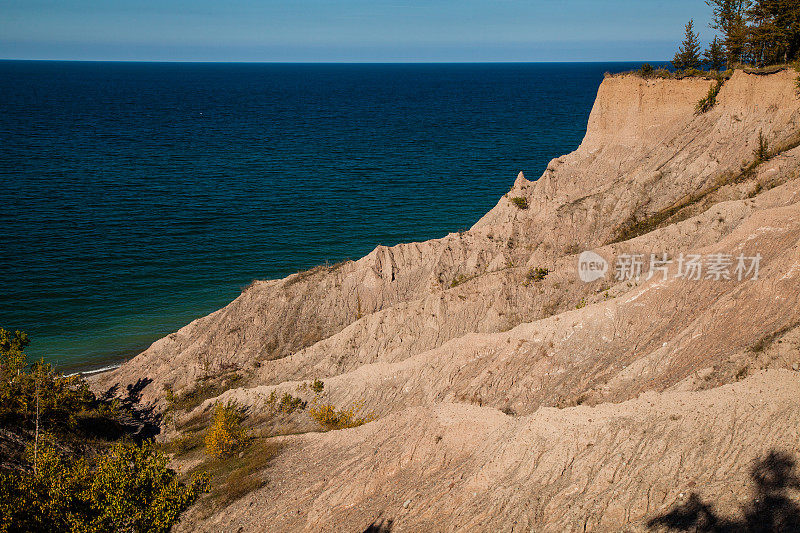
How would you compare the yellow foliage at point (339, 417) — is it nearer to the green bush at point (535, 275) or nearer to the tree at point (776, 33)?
the green bush at point (535, 275)

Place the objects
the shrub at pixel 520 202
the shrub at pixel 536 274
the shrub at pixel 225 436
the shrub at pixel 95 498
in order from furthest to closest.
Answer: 1. the shrub at pixel 520 202
2. the shrub at pixel 536 274
3. the shrub at pixel 225 436
4. the shrub at pixel 95 498

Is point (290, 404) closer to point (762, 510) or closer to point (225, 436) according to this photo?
point (225, 436)

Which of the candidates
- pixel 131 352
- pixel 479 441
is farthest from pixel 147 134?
pixel 479 441

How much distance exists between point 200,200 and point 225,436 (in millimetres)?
45945

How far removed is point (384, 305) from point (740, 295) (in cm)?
1818

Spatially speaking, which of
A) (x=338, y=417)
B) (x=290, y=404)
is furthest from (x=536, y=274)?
(x=290, y=404)

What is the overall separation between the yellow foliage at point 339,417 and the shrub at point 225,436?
3.22m

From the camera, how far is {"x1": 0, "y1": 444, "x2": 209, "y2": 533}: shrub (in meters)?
16.6

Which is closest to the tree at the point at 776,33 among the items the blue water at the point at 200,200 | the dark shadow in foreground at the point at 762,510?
the blue water at the point at 200,200

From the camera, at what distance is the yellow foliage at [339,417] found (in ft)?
77.6

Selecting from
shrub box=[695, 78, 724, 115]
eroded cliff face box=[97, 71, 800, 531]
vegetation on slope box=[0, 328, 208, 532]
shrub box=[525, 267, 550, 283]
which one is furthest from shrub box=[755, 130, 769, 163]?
vegetation on slope box=[0, 328, 208, 532]

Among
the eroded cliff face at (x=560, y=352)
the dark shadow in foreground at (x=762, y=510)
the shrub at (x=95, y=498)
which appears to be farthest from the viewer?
the shrub at (x=95, y=498)

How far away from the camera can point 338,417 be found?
959 inches

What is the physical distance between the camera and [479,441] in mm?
19219
